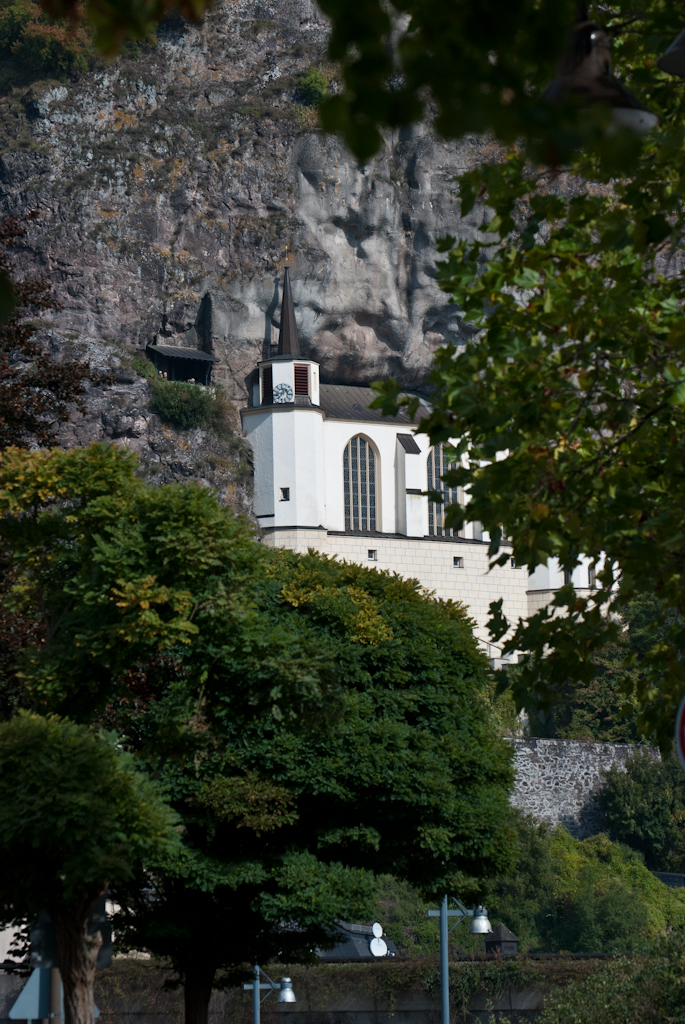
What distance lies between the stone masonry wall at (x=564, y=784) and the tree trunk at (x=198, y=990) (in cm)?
3968

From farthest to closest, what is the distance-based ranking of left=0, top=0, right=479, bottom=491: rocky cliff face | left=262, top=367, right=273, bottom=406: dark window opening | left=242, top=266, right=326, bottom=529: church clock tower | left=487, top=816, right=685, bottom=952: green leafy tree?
left=0, top=0, right=479, bottom=491: rocky cliff face → left=262, top=367, right=273, bottom=406: dark window opening → left=242, top=266, right=326, bottom=529: church clock tower → left=487, top=816, right=685, bottom=952: green leafy tree

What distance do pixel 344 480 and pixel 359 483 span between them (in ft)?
3.38

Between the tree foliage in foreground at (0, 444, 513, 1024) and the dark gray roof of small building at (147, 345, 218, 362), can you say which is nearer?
the tree foliage in foreground at (0, 444, 513, 1024)

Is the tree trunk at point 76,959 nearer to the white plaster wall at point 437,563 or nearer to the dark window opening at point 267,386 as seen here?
the white plaster wall at point 437,563

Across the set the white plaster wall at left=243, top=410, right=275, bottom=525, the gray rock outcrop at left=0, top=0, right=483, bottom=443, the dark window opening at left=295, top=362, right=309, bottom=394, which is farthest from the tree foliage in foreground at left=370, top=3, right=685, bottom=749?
the dark window opening at left=295, top=362, right=309, bottom=394

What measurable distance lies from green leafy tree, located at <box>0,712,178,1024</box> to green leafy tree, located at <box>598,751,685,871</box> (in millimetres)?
42479

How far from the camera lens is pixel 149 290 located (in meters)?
76.8

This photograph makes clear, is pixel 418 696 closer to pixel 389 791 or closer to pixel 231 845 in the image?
pixel 389 791

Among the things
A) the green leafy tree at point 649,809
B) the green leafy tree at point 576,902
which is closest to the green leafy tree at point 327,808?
the green leafy tree at point 576,902

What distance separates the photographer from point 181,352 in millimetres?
76000

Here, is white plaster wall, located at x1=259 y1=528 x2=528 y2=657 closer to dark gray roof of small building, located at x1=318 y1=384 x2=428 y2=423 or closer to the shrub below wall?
dark gray roof of small building, located at x1=318 y1=384 x2=428 y2=423

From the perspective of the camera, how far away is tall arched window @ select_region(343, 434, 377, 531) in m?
77.0

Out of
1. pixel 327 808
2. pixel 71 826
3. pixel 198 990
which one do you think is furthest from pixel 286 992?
pixel 71 826

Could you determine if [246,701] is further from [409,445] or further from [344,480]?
[344,480]
